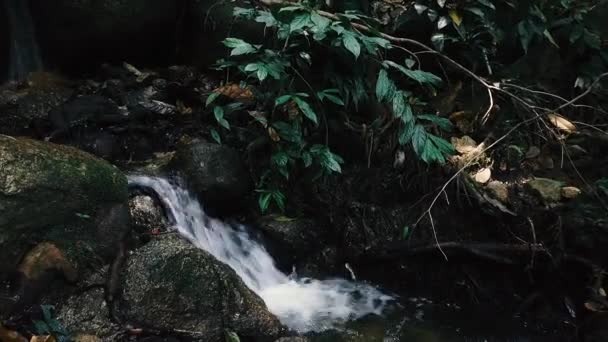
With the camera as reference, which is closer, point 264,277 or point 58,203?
point 58,203

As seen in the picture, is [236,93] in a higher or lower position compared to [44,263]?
higher

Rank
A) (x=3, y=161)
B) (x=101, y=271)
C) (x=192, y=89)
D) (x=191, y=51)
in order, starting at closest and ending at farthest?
(x=3, y=161), (x=101, y=271), (x=192, y=89), (x=191, y=51)

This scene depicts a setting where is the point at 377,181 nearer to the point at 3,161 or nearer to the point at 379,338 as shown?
the point at 379,338

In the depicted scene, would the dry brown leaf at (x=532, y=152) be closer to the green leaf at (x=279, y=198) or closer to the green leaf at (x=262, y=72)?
the green leaf at (x=279, y=198)

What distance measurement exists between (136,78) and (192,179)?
2114mm

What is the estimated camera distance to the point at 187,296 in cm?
338

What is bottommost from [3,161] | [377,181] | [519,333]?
[519,333]

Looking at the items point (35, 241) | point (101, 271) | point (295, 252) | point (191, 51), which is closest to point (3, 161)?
point (35, 241)

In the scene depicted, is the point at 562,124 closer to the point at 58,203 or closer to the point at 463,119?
the point at 463,119

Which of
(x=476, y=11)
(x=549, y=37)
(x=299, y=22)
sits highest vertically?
(x=299, y=22)

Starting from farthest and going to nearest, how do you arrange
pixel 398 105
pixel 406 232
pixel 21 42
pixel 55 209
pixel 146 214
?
pixel 21 42 → pixel 406 232 → pixel 398 105 → pixel 146 214 → pixel 55 209

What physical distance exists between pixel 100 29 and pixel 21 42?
3.23 feet

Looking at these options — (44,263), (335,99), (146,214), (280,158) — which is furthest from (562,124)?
→ (44,263)

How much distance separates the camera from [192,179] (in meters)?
4.80
